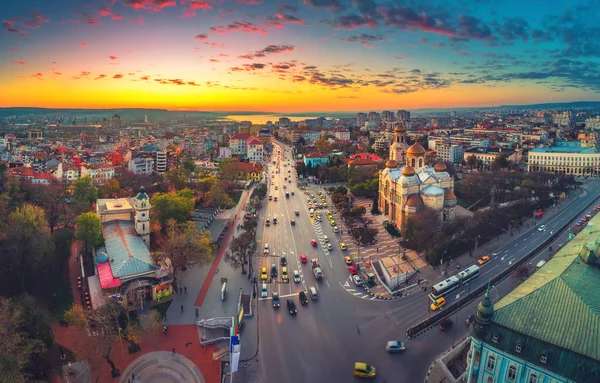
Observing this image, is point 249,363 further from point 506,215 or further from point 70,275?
point 506,215

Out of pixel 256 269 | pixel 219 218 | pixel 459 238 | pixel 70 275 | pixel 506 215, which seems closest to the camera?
pixel 70 275

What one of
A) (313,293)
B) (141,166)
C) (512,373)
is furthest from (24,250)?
(141,166)

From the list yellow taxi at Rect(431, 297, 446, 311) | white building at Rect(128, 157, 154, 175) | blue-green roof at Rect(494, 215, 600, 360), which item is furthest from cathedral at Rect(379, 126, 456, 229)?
white building at Rect(128, 157, 154, 175)

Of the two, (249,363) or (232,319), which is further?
(232,319)

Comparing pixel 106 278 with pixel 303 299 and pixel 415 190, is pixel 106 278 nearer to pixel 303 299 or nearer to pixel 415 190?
pixel 303 299

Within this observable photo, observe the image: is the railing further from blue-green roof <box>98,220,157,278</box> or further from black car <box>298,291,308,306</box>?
blue-green roof <box>98,220,157,278</box>

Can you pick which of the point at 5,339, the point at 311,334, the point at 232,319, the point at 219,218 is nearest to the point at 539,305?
the point at 311,334
